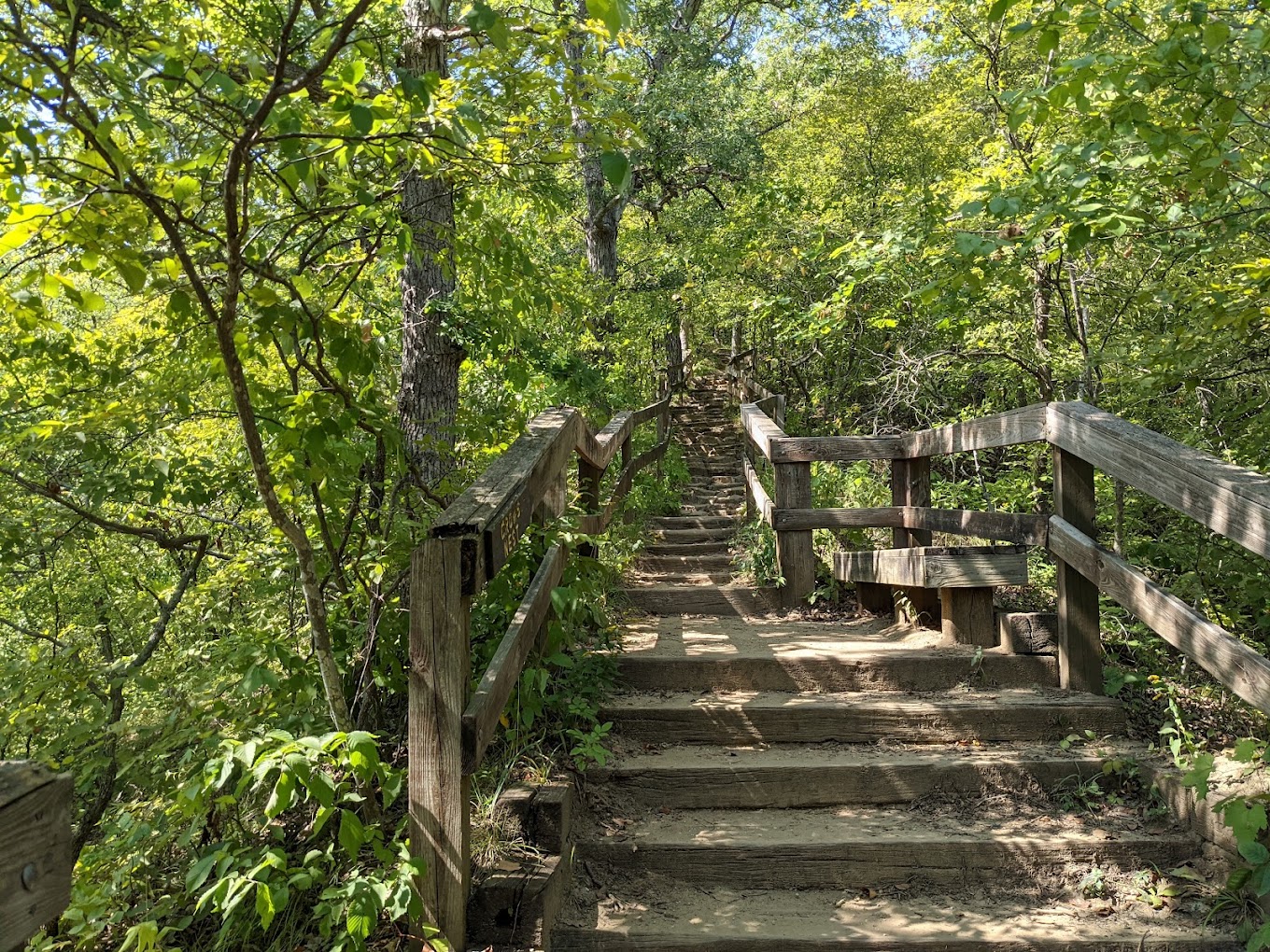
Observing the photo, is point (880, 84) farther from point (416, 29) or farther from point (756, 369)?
point (416, 29)

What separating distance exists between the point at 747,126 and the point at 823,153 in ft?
11.6

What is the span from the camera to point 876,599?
18.0 feet

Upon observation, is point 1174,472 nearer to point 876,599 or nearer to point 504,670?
point 504,670

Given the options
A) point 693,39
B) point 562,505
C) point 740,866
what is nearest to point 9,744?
point 562,505

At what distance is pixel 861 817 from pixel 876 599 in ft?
7.24

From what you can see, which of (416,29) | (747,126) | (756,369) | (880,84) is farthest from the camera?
(747,126)

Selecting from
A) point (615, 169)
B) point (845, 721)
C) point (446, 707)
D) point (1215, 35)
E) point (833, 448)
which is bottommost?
point (845, 721)

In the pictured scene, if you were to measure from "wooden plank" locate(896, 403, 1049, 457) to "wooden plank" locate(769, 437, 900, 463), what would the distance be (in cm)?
15

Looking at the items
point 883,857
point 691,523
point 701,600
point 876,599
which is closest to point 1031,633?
point 876,599

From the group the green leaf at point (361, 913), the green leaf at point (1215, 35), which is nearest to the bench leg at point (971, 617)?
the green leaf at point (1215, 35)

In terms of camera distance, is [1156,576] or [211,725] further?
[1156,576]

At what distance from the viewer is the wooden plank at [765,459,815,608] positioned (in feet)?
19.2

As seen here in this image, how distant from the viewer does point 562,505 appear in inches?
154

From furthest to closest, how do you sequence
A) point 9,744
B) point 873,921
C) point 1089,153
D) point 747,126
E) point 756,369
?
point 747,126
point 756,369
point 9,744
point 1089,153
point 873,921
